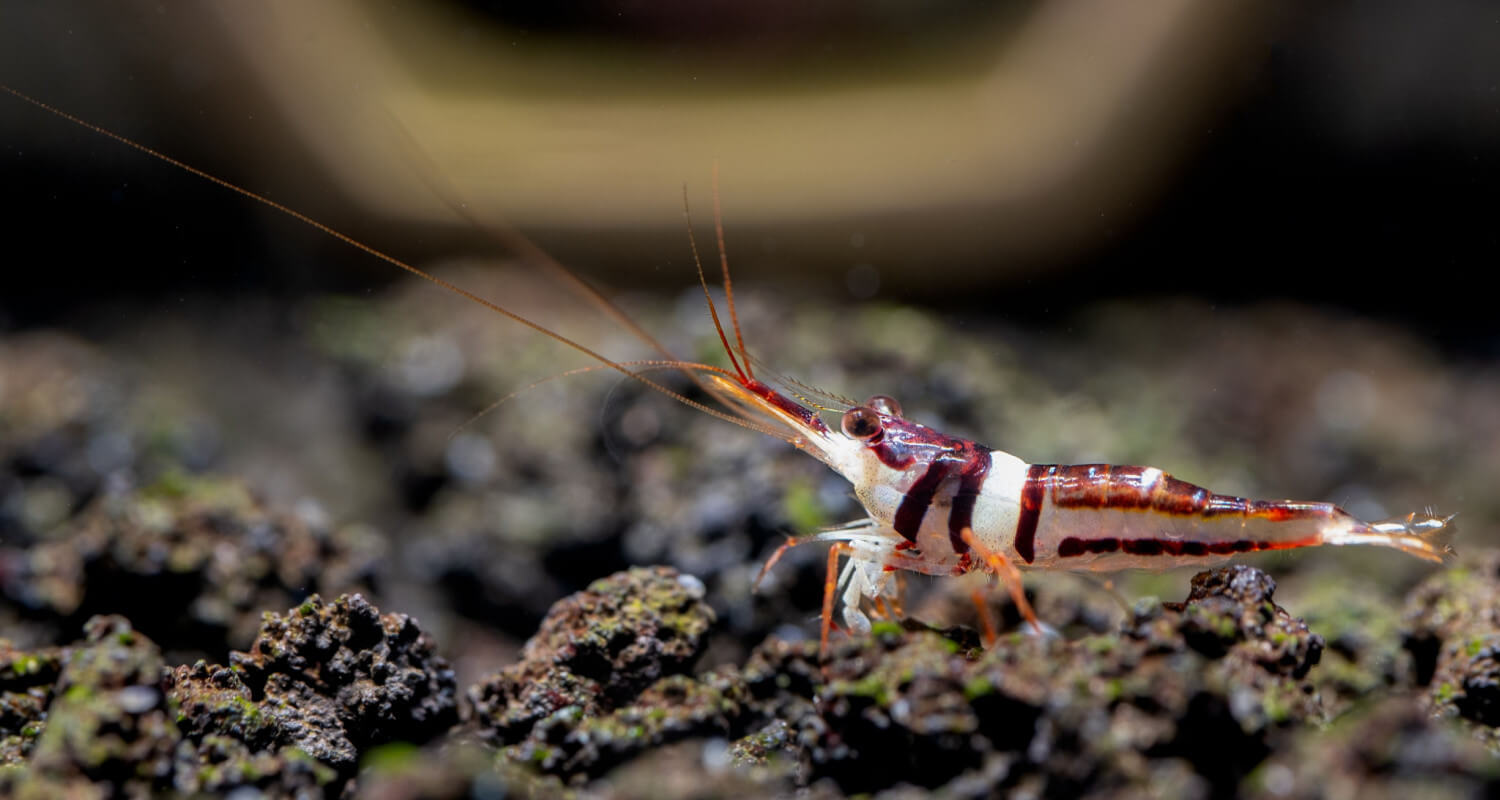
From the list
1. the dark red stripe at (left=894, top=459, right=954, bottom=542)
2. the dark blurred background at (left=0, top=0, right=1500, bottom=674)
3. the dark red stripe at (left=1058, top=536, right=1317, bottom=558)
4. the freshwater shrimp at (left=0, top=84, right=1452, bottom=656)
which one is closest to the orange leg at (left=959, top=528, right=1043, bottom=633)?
the freshwater shrimp at (left=0, top=84, right=1452, bottom=656)

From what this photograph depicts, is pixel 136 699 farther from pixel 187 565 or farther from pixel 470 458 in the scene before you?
pixel 470 458

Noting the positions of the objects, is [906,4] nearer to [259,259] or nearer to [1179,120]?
[1179,120]

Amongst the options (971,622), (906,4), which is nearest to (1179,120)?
(906,4)

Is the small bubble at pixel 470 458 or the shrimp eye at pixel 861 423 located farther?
the small bubble at pixel 470 458

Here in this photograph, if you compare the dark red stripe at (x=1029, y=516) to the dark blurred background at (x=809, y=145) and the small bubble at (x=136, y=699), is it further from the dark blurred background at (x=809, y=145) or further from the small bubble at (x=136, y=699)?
the dark blurred background at (x=809, y=145)

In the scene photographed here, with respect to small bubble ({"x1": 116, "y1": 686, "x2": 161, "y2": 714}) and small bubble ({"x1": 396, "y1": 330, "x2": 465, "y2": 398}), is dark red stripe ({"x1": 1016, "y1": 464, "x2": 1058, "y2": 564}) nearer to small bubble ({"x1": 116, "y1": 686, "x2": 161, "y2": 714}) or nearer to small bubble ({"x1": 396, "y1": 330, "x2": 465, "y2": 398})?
small bubble ({"x1": 116, "y1": 686, "x2": 161, "y2": 714})

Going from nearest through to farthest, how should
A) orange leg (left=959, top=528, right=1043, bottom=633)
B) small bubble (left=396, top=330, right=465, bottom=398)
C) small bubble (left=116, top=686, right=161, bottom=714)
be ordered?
small bubble (left=116, top=686, right=161, bottom=714) → orange leg (left=959, top=528, right=1043, bottom=633) → small bubble (left=396, top=330, right=465, bottom=398)

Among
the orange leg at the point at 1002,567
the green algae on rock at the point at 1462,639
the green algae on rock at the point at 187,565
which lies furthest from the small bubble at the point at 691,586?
the green algae on rock at the point at 1462,639

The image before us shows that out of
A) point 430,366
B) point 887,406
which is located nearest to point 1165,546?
point 887,406
